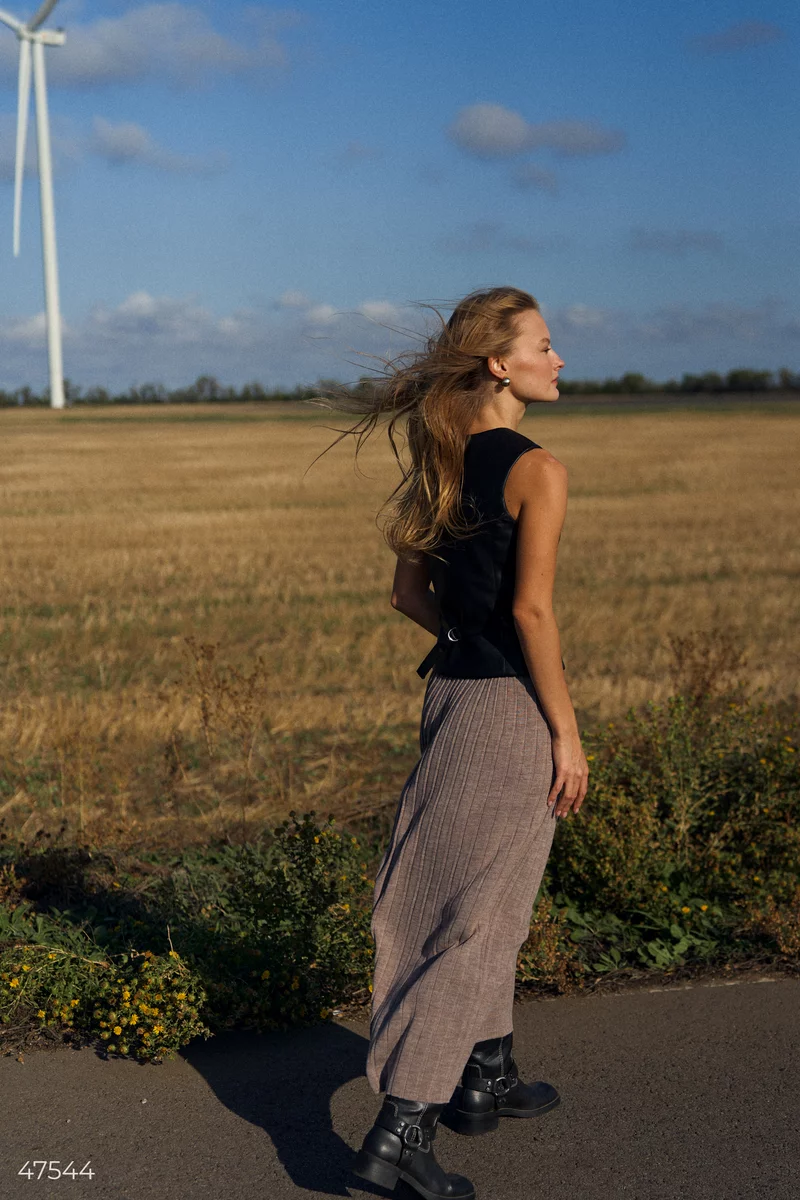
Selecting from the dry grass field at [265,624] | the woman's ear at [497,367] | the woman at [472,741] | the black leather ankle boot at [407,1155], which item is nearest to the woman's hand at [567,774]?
the woman at [472,741]

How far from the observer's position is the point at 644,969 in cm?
420

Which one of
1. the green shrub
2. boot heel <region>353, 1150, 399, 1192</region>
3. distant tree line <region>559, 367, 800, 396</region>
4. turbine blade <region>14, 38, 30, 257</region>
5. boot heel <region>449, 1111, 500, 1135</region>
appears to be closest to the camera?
boot heel <region>353, 1150, 399, 1192</region>

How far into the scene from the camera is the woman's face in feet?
10.0

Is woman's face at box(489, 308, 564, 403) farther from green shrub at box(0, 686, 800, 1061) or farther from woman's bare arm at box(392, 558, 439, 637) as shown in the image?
green shrub at box(0, 686, 800, 1061)

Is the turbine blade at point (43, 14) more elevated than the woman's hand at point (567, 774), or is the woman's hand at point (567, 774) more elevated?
the turbine blade at point (43, 14)

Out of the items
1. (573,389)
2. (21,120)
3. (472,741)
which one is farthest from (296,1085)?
(573,389)

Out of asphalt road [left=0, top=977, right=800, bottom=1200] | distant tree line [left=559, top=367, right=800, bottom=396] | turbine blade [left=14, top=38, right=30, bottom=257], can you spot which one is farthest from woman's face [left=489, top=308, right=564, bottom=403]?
distant tree line [left=559, top=367, right=800, bottom=396]

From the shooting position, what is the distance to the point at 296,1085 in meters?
3.38

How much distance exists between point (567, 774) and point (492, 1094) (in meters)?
0.88

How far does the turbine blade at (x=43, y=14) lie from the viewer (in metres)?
35.1

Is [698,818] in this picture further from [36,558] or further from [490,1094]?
[36,558]

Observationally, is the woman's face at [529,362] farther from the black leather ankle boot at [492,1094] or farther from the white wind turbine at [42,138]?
the white wind turbine at [42,138]

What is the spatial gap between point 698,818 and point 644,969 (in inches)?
37.3

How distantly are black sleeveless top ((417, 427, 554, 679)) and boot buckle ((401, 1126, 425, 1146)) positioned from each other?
1050mm
